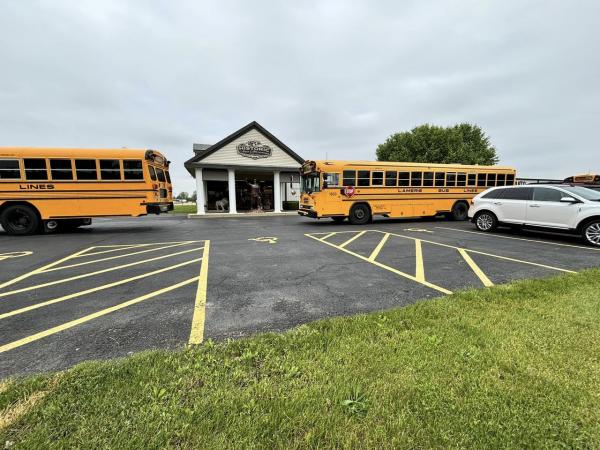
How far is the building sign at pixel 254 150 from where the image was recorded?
21.3 metres

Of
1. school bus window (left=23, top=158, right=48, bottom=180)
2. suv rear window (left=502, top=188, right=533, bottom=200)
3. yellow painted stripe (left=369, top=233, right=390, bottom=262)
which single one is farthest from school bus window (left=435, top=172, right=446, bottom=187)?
school bus window (left=23, top=158, right=48, bottom=180)

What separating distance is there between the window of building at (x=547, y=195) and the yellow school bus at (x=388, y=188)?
538 centimetres

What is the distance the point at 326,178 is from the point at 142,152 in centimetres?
787

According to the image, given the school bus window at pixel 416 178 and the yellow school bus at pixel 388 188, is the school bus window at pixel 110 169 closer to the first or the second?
the yellow school bus at pixel 388 188

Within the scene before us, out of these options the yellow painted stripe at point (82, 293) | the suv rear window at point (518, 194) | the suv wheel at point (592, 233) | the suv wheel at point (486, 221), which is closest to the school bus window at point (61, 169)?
the yellow painted stripe at point (82, 293)

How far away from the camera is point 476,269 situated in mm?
5395

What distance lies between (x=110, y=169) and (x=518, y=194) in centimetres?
1531

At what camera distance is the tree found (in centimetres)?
3438

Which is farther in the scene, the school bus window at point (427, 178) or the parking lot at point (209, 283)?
the school bus window at point (427, 178)

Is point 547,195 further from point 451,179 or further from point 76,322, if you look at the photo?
point 76,322

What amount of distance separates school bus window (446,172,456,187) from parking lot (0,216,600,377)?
637cm

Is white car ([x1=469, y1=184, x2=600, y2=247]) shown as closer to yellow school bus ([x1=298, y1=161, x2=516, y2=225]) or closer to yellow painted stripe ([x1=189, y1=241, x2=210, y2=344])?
yellow school bus ([x1=298, y1=161, x2=516, y2=225])

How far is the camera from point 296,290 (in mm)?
4352

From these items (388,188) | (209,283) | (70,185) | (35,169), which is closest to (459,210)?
(388,188)
